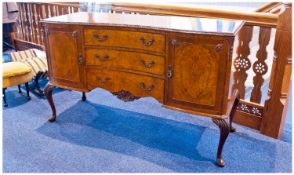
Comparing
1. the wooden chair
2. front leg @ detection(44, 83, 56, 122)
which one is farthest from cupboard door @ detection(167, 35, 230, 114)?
the wooden chair

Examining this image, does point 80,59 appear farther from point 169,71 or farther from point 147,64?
point 169,71

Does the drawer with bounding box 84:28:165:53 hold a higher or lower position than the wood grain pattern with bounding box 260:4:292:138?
higher

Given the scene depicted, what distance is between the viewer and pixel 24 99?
3080mm

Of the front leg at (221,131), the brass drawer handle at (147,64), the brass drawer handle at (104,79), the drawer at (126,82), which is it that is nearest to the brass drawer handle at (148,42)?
the brass drawer handle at (147,64)

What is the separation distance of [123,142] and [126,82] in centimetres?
50

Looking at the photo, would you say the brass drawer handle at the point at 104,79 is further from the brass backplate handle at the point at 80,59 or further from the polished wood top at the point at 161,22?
the polished wood top at the point at 161,22

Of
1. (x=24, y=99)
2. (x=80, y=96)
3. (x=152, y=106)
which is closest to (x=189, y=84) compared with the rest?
(x=152, y=106)

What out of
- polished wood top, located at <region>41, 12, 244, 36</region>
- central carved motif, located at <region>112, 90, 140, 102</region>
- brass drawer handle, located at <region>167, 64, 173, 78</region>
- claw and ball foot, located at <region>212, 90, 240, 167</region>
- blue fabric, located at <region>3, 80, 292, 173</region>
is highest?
polished wood top, located at <region>41, 12, 244, 36</region>

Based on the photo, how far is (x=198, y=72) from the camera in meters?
1.89

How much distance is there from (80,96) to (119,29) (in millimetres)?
1337

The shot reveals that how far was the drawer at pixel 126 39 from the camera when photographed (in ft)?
6.33

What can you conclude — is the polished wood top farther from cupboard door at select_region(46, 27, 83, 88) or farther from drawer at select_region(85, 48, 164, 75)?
drawer at select_region(85, 48, 164, 75)

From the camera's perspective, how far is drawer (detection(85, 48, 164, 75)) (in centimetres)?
201

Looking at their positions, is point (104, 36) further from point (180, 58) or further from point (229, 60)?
point (229, 60)
